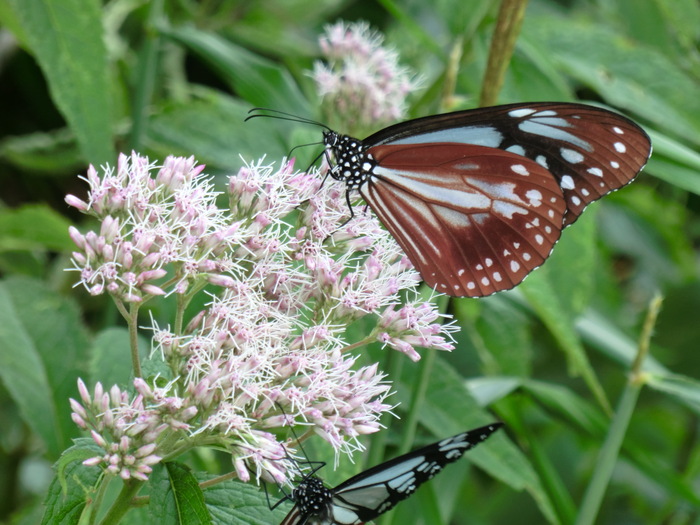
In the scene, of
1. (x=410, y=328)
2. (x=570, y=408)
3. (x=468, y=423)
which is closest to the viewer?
(x=410, y=328)

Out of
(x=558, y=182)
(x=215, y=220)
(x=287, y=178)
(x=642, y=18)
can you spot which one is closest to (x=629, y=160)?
(x=558, y=182)

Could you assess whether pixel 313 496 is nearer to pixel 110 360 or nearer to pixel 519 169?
pixel 110 360

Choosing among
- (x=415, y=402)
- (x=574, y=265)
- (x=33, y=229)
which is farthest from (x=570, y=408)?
(x=33, y=229)

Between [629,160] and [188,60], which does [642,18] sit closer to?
[629,160]

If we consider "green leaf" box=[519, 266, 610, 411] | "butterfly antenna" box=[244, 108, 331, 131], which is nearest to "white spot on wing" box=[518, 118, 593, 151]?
"green leaf" box=[519, 266, 610, 411]

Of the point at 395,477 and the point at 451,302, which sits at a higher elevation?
the point at 451,302

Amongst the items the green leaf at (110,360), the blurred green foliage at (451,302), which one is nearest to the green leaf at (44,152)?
the blurred green foliage at (451,302)
